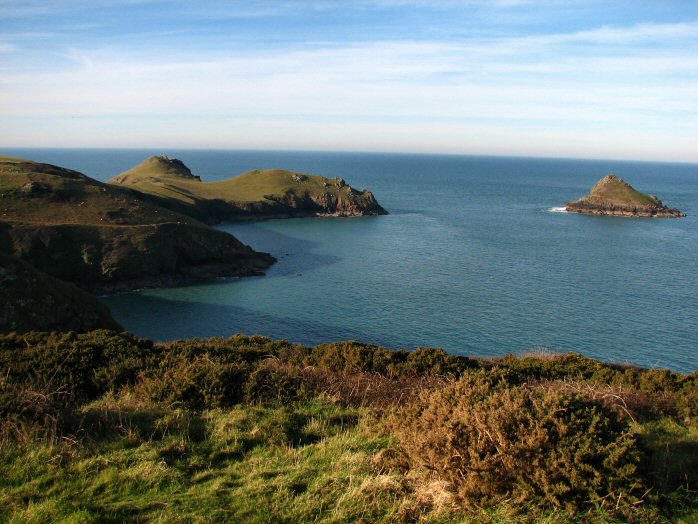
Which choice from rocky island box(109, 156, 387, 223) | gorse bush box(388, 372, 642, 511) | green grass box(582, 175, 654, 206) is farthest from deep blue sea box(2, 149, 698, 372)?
gorse bush box(388, 372, 642, 511)

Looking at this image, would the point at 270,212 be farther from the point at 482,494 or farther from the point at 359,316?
the point at 482,494

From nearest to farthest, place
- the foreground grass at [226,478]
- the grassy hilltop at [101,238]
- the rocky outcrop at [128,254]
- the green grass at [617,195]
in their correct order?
the foreground grass at [226,478] → the rocky outcrop at [128,254] → the grassy hilltop at [101,238] → the green grass at [617,195]

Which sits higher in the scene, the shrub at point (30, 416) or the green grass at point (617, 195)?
the green grass at point (617, 195)

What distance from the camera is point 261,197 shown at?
13825 cm

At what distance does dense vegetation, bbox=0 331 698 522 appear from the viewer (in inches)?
282

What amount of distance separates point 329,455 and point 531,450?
3694 mm

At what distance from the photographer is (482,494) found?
7.34 meters

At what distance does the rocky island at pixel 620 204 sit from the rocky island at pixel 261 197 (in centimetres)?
5959

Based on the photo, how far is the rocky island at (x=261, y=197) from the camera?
404 feet

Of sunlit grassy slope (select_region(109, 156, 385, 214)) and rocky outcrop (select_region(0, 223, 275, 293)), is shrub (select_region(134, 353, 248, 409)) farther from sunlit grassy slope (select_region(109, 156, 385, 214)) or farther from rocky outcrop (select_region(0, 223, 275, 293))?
sunlit grassy slope (select_region(109, 156, 385, 214))

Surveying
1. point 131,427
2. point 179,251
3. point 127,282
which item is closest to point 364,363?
point 131,427

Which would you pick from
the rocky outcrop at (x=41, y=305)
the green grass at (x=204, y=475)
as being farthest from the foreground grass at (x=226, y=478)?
the rocky outcrop at (x=41, y=305)

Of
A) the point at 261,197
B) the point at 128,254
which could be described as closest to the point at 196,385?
the point at 128,254

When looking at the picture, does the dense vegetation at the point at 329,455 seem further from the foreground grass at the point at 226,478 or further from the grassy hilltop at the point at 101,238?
the grassy hilltop at the point at 101,238
